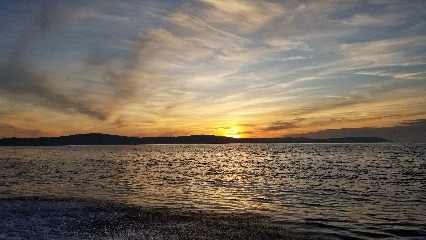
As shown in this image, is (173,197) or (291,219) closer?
(291,219)

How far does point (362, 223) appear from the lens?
Result: 21781mm

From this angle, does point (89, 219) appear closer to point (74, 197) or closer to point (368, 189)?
point (74, 197)

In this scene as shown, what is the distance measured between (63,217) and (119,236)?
690 cm

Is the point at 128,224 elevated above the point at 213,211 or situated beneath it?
elevated above

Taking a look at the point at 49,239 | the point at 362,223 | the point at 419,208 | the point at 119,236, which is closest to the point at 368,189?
the point at 419,208

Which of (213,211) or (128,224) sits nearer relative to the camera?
(128,224)

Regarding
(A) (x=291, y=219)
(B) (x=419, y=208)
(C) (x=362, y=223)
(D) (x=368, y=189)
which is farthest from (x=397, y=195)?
(A) (x=291, y=219)

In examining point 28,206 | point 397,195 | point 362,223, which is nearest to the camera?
point 362,223

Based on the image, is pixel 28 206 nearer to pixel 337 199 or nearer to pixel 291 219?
pixel 291 219

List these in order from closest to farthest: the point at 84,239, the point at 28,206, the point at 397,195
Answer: the point at 84,239 → the point at 28,206 → the point at 397,195

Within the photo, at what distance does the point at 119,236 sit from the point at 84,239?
5.82ft

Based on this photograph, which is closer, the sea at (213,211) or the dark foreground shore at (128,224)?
the dark foreground shore at (128,224)

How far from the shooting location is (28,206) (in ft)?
86.6

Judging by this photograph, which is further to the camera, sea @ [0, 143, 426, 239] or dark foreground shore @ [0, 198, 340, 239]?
sea @ [0, 143, 426, 239]
